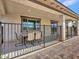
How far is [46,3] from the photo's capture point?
7.81m

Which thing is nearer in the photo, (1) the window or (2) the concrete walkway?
(2) the concrete walkway

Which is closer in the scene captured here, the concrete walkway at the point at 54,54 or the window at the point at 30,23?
the concrete walkway at the point at 54,54

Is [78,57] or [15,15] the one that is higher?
[15,15]

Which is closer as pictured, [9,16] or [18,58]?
[18,58]

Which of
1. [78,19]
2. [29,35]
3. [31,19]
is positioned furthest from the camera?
[78,19]

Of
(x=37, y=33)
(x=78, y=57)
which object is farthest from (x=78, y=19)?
(x=78, y=57)

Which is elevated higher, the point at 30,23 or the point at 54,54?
the point at 30,23

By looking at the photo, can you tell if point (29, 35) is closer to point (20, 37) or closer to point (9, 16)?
point (20, 37)

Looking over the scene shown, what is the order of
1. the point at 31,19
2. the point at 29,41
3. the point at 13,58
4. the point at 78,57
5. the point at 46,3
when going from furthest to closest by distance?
the point at 31,19 → the point at 29,41 → the point at 46,3 → the point at 78,57 → the point at 13,58

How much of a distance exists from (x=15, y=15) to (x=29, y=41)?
358 centimetres

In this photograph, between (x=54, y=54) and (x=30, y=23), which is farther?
(x=30, y=23)

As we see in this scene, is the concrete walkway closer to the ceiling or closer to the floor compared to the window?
closer to the floor

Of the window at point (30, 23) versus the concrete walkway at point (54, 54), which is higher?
the window at point (30, 23)

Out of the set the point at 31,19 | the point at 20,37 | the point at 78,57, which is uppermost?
the point at 31,19
